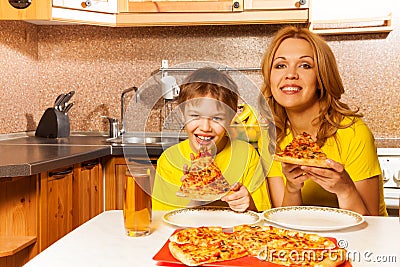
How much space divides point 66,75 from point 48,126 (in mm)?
451

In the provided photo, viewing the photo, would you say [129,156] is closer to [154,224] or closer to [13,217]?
[154,224]

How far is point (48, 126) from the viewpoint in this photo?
120 inches

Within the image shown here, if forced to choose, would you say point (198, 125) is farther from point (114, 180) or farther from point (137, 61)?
point (137, 61)

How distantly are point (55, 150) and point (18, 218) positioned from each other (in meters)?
0.48

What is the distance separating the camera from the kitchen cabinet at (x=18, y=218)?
1.91 metres

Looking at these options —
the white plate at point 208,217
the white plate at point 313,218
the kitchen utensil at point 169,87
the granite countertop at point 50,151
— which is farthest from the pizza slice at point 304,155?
the kitchen utensil at point 169,87

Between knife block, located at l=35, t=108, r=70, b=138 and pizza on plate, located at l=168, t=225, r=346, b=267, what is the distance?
213 centimetres

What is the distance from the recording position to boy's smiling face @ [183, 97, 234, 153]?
1.47m

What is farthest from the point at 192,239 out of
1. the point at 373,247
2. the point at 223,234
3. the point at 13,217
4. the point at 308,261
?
the point at 13,217

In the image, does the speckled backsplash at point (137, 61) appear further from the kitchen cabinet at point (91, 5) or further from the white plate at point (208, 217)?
the white plate at point (208, 217)

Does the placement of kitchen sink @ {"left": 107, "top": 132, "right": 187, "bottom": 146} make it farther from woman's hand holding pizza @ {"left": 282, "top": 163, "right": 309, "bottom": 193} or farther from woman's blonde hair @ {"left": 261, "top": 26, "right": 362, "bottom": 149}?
Result: woman's hand holding pizza @ {"left": 282, "top": 163, "right": 309, "bottom": 193}

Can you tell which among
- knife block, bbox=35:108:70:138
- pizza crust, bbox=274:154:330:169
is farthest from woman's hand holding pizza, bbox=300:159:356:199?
knife block, bbox=35:108:70:138

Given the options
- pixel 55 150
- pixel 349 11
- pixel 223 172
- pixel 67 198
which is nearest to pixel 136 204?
pixel 223 172

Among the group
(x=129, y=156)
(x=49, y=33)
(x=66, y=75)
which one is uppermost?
(x=49, y=33)
